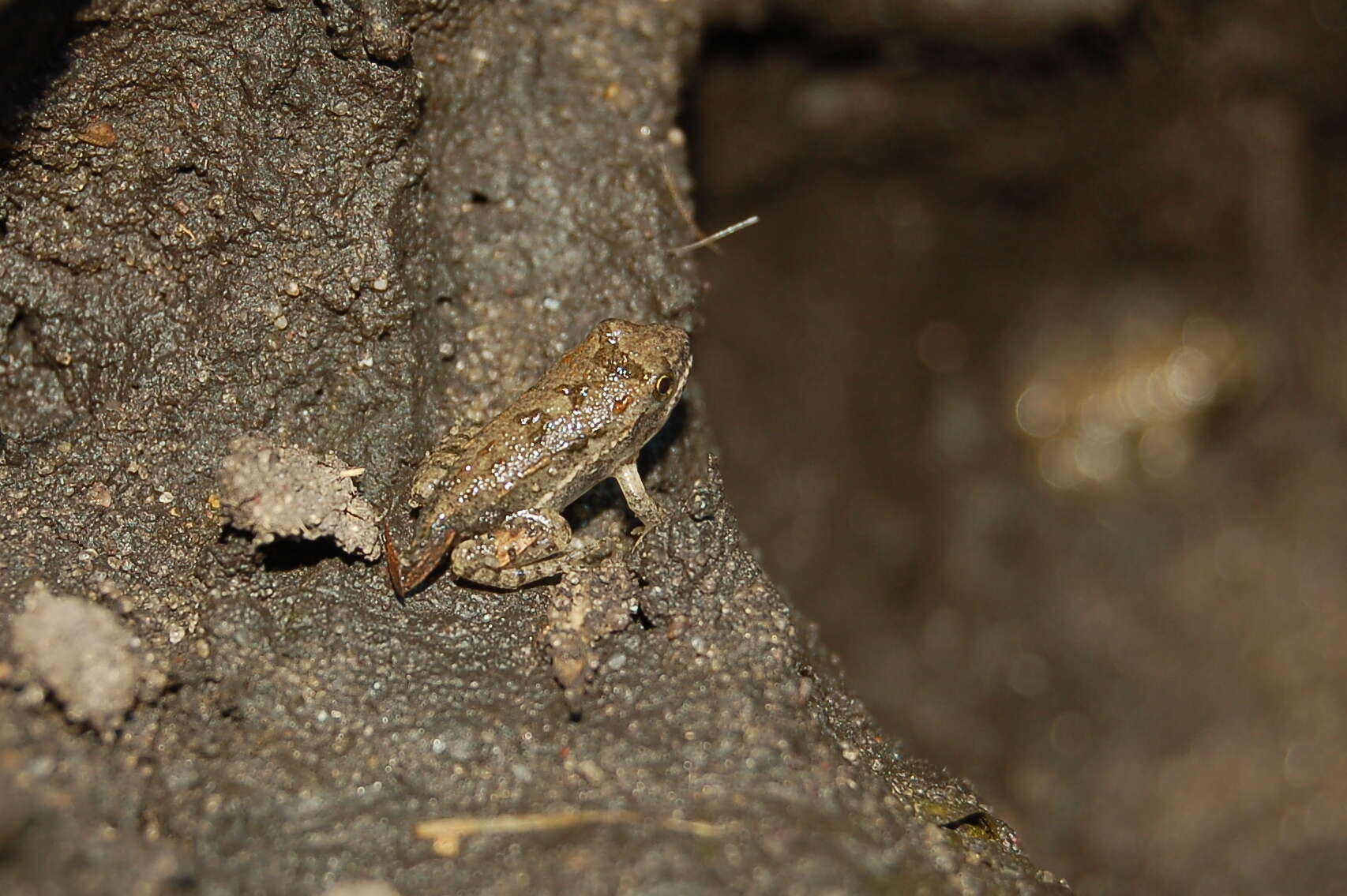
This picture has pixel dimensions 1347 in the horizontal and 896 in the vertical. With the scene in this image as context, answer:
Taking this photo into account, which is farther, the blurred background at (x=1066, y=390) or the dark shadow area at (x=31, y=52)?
the blurred background at (x=1066, y=390)

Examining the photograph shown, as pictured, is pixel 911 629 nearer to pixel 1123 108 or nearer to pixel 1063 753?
pixel 1063 753

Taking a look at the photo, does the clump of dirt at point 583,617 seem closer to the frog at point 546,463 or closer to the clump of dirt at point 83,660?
the frog at point 546,463

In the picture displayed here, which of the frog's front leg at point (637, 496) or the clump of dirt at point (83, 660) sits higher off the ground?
the clump of dirt at point (83, 660)

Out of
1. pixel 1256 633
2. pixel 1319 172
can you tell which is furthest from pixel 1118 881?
pixel 1319 172

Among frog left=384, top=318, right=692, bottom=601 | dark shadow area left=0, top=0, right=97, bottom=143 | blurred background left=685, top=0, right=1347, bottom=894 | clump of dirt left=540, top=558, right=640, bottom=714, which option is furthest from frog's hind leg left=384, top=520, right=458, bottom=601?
blurred background left=685, top=0, right=1347, bottom=894

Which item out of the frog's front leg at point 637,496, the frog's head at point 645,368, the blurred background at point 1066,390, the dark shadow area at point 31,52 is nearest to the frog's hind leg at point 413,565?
the frog's front leg at point 637,496

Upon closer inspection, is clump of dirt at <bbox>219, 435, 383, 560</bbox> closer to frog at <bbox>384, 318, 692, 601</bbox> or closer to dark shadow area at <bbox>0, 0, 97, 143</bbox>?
frog at <bbox>384, 318, 692, 601</bbox>
